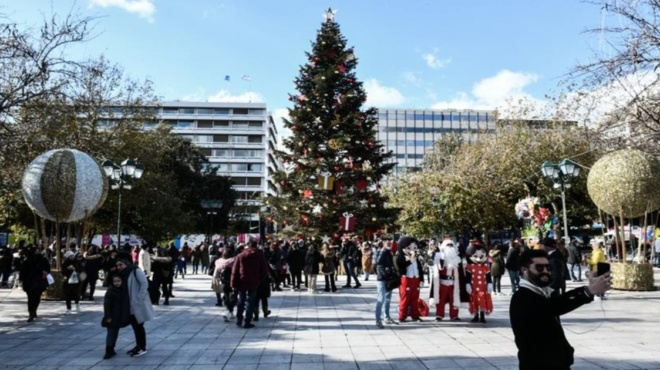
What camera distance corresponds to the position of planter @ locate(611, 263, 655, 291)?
1616cm

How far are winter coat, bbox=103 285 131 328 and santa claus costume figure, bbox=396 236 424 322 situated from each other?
5.23m

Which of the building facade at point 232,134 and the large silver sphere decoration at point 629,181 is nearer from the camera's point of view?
the large silver sphere decoration at point 629,181

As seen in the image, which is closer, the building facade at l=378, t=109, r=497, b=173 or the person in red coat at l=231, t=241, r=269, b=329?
the person in red coat at l=231, t=241, r=269, b=329

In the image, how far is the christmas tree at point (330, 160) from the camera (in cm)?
2497

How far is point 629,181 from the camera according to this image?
47.7 ft

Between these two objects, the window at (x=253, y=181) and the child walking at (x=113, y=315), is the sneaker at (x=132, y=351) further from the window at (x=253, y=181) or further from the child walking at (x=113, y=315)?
the window at (x=253, y=181)

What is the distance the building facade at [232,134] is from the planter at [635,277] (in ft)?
A: 237

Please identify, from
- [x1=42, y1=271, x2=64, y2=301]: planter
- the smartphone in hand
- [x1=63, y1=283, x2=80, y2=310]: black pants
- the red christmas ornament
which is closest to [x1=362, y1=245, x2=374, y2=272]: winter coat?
the red christmas ornament

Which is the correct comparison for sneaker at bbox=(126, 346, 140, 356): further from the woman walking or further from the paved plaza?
the woman walking

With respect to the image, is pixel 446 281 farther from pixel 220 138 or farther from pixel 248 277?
pixel 220 138

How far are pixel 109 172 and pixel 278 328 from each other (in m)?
9.99

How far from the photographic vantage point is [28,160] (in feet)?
54.2

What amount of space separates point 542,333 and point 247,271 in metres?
→ 7.54

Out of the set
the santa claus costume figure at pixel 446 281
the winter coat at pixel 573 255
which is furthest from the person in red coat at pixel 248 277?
the winter coat at pixel 573 255
